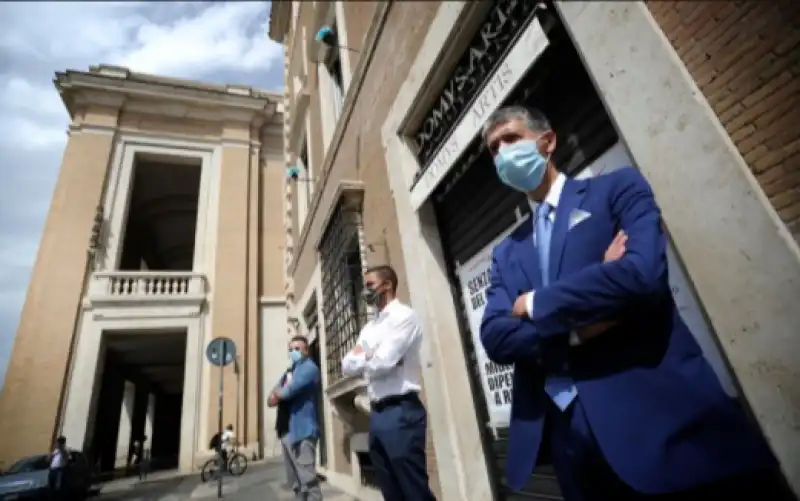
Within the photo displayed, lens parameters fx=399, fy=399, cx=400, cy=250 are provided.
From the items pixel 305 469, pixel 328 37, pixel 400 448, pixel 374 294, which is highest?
pixel 328 37

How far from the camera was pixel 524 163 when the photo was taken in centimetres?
143

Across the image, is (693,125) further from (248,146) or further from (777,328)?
(248,146)

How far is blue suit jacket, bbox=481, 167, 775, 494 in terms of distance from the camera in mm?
854

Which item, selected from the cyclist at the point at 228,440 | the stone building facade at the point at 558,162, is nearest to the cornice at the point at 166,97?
the stone building facade at the point at 558,162

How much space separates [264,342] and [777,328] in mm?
12594

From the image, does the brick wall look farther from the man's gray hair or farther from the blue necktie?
the blue necktie

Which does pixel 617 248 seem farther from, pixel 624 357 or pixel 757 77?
pixel 757 77

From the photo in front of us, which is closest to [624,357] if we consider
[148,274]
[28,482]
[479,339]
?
[479,339]

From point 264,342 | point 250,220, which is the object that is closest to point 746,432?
point 264,342

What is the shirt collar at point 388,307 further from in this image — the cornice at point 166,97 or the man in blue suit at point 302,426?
the cornice at point 166,97

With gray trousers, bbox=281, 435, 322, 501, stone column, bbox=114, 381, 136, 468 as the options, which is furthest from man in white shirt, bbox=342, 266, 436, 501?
stone column, bbox=114, 381, 136, 468

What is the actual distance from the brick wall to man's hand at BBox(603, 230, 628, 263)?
61cm

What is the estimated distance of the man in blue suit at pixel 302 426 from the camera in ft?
11.3

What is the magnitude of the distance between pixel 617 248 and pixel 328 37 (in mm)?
6061
